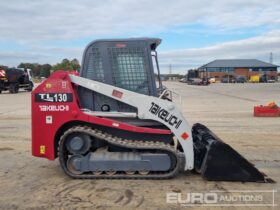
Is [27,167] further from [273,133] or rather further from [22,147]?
[273,133]

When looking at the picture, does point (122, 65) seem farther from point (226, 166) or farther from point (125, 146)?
point (226, 166)

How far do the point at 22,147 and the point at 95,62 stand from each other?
3706 mm

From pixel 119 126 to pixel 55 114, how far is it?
42.6 inches

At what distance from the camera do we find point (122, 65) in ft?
22.9

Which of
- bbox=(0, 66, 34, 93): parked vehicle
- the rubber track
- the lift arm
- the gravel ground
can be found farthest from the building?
the rubber track

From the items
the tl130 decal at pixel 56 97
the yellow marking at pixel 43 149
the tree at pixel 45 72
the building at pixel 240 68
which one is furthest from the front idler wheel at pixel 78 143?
the building at pixel 240 68

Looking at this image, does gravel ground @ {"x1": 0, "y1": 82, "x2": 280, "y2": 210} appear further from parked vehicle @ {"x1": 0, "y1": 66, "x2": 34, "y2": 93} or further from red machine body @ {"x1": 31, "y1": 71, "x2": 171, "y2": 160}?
parked vehicle @ {"x1": 0, "y1": 66, "x2": 34, "y2": 93}

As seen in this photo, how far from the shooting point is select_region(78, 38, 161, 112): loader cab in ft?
22.7

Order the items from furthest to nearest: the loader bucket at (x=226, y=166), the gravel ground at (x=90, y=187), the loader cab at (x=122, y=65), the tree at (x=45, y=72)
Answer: the tree at (x=45, y=72), the loader cab at (x=122, y=65), the loader bucket at (x=226, y=166), the gravel ground at (x=90, y=187)

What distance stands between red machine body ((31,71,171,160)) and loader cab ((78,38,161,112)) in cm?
36

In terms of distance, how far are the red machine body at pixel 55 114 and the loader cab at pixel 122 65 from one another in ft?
1.17

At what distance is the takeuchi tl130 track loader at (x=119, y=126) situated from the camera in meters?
6.54

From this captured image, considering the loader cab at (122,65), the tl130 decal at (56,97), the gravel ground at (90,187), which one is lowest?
the gravel ground at (90,187)

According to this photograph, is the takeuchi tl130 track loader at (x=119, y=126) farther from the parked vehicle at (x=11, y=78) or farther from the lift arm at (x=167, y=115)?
the parked vehicle at (x=11, y=78)
